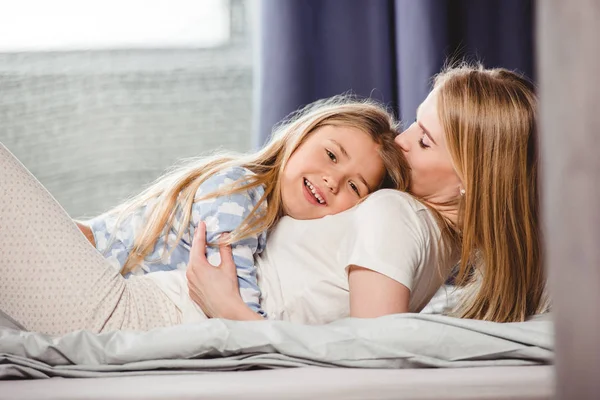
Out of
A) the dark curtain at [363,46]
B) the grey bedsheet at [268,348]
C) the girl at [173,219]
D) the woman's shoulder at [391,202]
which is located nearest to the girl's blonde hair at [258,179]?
the girl at [173,219]

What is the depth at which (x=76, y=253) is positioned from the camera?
122 cm

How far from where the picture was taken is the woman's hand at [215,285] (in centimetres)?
124

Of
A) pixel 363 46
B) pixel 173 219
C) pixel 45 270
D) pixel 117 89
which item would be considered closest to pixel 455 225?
pixel 173 219

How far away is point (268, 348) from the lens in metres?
1.00

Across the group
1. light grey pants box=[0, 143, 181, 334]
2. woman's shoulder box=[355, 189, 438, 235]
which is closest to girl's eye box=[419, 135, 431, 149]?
woman's shoulder box=[355, 189, 438, 235]

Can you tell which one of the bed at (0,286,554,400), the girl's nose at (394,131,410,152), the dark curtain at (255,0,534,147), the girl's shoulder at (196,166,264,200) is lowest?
the bed at (0,286,554,400)

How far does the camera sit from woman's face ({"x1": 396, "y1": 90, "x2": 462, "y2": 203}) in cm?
142

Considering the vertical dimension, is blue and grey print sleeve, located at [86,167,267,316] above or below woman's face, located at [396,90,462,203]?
below

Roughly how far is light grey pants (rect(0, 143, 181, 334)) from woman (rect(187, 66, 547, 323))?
16cm

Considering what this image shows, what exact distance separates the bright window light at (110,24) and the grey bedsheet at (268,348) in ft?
5.26

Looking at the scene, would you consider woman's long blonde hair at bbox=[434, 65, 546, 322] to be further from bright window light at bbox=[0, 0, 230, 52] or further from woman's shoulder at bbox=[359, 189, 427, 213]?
bright window light at bbox=[0, 0, 230, 52]

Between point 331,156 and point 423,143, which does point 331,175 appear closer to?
point 331,156

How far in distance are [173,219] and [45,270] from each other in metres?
0.30

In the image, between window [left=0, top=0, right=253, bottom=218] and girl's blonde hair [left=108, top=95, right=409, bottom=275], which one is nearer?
girl's blonde hair [left=108, top=95, right=409, bottom=275]
